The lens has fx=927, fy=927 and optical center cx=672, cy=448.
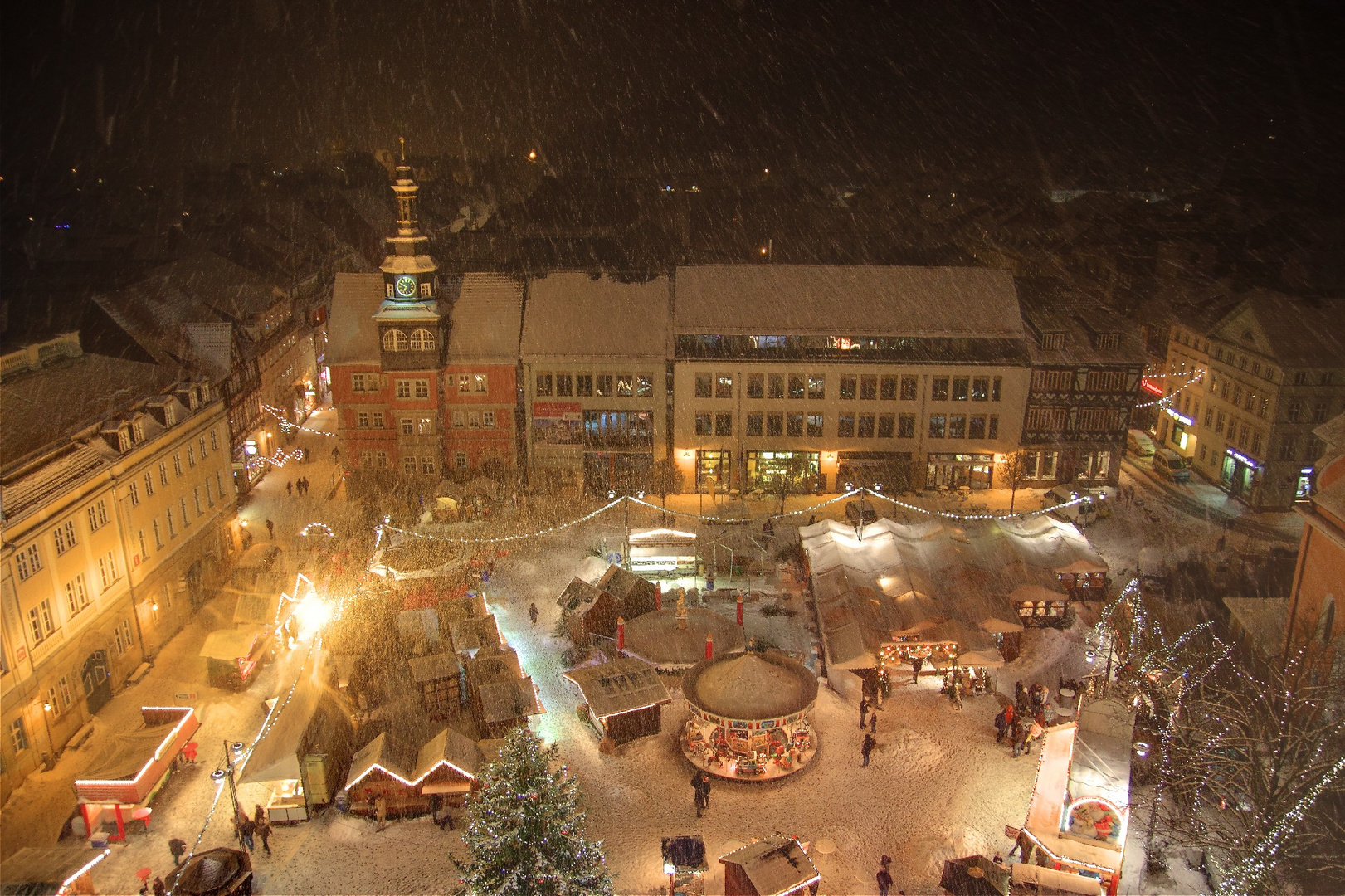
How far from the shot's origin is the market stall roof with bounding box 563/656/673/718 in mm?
25750

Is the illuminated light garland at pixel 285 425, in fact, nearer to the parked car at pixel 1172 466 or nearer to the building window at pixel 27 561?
the building window at pixel 27 561

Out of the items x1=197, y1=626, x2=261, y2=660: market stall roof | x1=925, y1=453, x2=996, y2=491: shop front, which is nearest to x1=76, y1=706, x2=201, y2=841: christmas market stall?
x1=197, y1=626, x2=261, y2=660: market stall roof

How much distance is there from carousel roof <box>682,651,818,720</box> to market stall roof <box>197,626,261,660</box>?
46.4 feet

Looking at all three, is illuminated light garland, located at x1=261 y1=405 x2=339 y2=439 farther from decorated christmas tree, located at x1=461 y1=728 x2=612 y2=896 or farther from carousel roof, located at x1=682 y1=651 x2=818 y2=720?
decorated christmas tree, located at x1=461 y1=728 x2=612 y2=896

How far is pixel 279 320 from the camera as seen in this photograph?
54.4 meters

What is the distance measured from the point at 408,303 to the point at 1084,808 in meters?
35.5

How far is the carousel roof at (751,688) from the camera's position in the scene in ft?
80.1

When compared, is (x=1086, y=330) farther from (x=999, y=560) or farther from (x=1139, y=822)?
(x=1139, y=822)

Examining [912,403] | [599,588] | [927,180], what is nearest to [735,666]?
[599,588]

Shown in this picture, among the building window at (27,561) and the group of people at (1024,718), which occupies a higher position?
the building window at (27,561)

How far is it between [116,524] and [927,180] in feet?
335

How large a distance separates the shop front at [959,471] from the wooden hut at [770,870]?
27888 mm

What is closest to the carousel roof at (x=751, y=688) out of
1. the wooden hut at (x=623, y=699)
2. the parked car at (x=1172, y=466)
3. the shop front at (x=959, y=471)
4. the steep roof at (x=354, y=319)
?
the wooden hut at (x=623, y=699)

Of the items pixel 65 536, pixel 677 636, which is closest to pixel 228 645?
pixel 65 536
